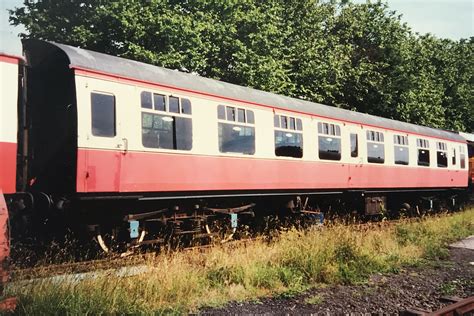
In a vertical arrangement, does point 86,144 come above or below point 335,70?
below

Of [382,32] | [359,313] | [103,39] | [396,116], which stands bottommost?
[359,313]

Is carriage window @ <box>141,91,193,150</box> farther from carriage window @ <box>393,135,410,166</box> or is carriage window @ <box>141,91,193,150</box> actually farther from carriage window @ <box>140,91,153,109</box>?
carriage window @ <box>393,135,410,166</box>

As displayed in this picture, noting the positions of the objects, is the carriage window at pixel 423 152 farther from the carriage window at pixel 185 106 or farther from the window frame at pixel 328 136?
the carriage window at pixel 185 106

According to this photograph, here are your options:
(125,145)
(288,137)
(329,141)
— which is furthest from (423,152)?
(125,145)

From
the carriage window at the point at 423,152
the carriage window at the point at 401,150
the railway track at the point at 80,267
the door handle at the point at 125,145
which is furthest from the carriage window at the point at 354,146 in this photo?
the door handle at the point at 125,145

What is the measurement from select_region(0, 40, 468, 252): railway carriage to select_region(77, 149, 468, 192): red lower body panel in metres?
0.02

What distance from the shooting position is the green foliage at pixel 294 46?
1437 centimetres

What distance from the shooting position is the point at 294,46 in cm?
1900

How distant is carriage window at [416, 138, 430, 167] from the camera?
16219 mm

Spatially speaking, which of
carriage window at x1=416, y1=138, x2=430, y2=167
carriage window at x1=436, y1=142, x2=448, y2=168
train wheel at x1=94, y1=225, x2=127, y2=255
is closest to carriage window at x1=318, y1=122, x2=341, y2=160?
carriage window at x1=416, y1=138, x2=430, y2=167

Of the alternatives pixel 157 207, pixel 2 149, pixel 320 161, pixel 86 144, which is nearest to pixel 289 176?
pixel 320 161

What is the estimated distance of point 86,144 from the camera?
678 centimetres

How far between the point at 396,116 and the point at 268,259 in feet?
56.5

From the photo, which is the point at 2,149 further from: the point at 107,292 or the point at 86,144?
the point at 107,292
